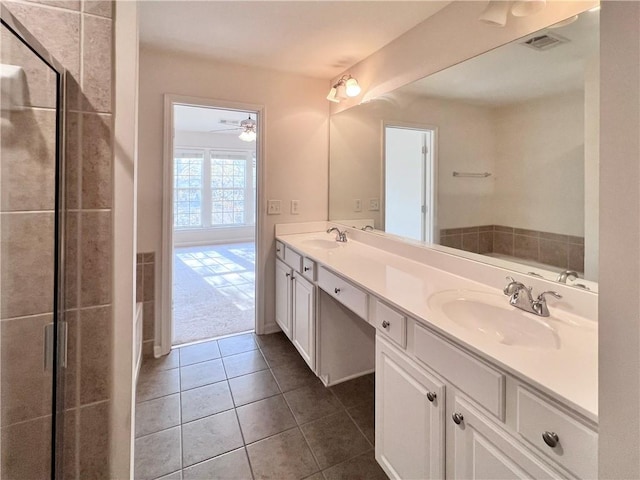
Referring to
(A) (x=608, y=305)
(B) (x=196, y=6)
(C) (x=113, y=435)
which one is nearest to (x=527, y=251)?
(A) (x=608, y=305)

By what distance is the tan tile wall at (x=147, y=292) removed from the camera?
8.16ft

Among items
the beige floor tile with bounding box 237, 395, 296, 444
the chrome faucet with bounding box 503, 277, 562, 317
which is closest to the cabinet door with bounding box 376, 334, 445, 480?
the chrome faucet with bounding box 503, 277, 562, 317

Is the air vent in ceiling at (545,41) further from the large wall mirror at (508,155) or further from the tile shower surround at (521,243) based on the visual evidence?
the tile shower surround at (521,243)

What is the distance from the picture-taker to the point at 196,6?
6.10 feet

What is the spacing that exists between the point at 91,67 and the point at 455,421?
138 cm

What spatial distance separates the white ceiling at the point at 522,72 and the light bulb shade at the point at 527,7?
0.28 feet

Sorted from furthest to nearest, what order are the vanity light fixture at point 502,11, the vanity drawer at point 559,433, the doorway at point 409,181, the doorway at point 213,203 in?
the doorway at point 213,203 → the doorway at point 409,181 → the vanity light fixture at point 502,11 → the vanity drawer at point 559,433

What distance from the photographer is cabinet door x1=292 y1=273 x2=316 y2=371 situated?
2160 millimetres

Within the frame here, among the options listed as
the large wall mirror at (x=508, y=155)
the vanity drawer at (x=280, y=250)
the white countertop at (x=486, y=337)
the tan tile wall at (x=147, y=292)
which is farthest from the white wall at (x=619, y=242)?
the tan tile wall at (x=147, y=292)

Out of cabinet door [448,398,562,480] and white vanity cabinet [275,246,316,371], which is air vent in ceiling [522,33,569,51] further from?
white vanity cabinet [275,246,316,371]

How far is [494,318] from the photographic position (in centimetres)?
129

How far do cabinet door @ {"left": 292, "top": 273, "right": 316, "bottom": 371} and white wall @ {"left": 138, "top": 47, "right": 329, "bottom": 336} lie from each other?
0.59m

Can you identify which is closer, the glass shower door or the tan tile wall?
the glass shower door

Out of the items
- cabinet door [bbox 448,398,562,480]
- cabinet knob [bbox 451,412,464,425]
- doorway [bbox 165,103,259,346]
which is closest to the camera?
cabinet door [bbox 448,398,562,480]
